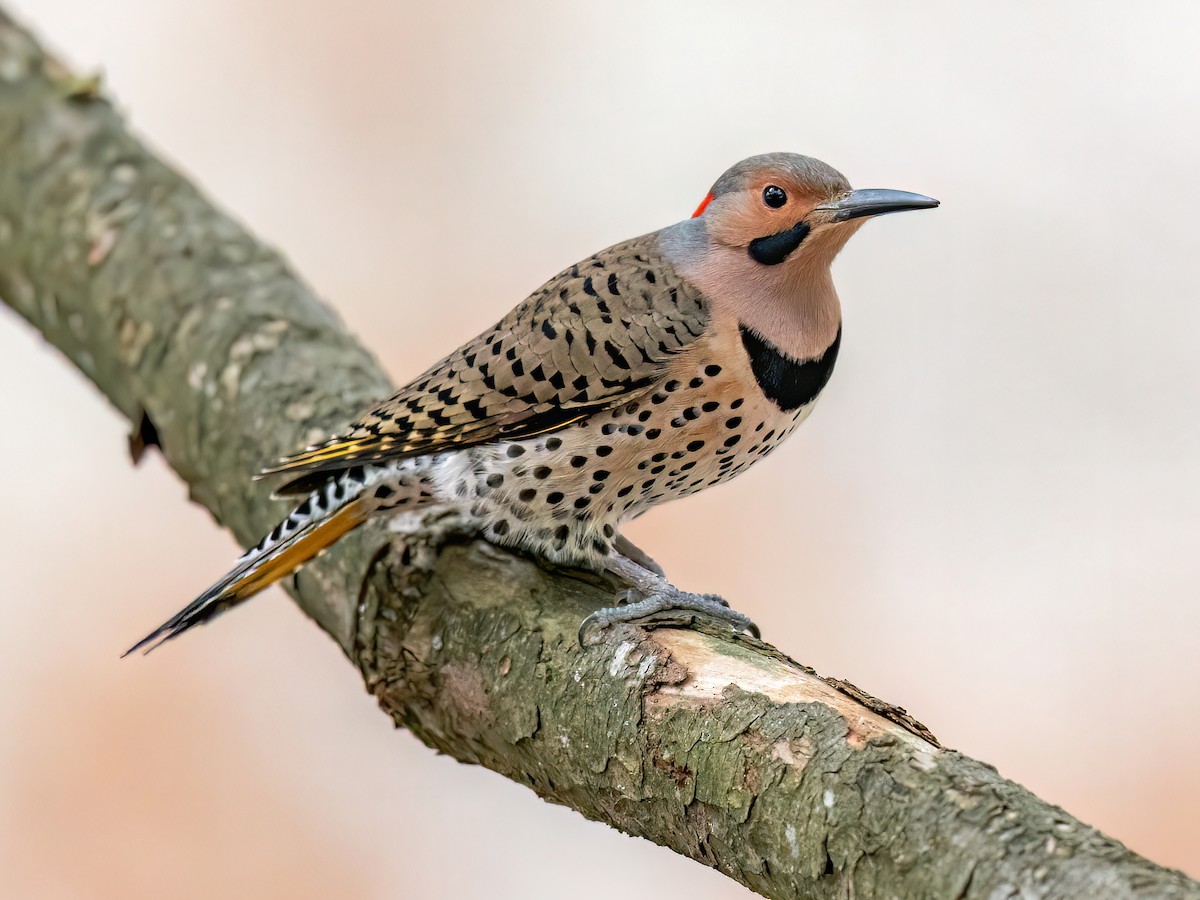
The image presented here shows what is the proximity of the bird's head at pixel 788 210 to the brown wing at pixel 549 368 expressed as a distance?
0.46 ft

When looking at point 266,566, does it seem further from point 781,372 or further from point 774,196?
point 774,196

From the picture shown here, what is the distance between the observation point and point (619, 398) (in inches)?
88.0

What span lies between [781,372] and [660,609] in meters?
0.49

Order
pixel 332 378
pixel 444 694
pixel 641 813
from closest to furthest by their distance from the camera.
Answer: pixel 641 813 → pixel 444 694 → pixel 332 378

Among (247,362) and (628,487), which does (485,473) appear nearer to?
→ (628,487)

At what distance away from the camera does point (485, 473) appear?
7.68 ft

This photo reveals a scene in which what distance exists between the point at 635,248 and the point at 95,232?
1.45 meters

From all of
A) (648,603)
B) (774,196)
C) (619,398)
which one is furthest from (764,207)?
(648,603)

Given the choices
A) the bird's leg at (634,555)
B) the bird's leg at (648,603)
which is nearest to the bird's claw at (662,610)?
the bird's leg at (648,603)

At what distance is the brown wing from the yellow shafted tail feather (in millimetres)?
102

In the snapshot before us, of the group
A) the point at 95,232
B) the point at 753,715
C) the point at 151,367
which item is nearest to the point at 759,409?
the point at 753,715

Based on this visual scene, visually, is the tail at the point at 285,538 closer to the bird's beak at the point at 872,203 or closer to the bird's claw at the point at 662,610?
the bird's claw at the point at 662,610

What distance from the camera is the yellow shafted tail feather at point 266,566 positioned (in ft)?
7.59

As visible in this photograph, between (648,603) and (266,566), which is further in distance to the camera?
(266,566)
